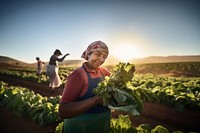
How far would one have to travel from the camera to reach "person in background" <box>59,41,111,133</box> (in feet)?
5.64

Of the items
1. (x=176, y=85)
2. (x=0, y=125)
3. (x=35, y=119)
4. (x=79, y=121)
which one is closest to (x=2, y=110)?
(x=0, y=125)

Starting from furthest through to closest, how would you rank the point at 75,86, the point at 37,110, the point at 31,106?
the point at 31,106 < the point at 37,110 < the point at 75,86

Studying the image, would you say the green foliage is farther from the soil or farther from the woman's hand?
the woman's hand

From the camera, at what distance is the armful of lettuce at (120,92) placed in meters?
1.73

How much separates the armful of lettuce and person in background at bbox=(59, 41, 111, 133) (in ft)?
0.27

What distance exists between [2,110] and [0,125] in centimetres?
99

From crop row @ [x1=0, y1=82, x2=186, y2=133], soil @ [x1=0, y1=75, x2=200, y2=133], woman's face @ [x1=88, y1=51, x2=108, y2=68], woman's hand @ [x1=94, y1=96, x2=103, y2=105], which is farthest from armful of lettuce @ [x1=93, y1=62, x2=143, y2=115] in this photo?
soil @ [x1=0, y1=75, x2=200, y2=133]

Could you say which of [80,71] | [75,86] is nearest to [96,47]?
[80,71]

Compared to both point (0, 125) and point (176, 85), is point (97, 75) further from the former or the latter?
point (176, 85)

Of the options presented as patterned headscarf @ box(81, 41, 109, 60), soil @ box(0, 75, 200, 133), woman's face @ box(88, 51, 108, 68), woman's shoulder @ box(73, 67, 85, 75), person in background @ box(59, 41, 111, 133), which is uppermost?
patterned headscarf @ box(81, 41, 109, 60)

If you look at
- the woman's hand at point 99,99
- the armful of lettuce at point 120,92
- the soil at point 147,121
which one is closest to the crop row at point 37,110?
the soil at point 147,121

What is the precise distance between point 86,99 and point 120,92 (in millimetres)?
346

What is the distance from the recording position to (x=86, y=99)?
68.6 inches

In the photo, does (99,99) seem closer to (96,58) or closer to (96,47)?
(96,58)
